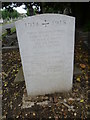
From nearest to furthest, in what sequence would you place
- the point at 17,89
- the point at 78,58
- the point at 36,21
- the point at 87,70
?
the point at 36,21 → the point at 17,89 → the point at 87,70 → the point at 78,58

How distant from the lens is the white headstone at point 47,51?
2.03m

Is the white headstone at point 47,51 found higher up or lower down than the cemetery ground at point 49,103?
higher up

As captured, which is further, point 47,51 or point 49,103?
point 49,103

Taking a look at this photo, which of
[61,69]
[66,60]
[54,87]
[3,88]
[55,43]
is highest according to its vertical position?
[55,43]

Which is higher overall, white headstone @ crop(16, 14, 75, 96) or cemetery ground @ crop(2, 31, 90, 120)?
white headstone @ crop(16, 14, 75, 96)

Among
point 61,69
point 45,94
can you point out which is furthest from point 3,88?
point 61,69

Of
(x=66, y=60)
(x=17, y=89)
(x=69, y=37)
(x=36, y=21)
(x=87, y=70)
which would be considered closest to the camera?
(x=36, y=21)

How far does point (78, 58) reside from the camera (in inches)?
168

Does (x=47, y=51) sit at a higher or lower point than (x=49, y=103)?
higher

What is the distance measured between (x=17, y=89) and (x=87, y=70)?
198 cm

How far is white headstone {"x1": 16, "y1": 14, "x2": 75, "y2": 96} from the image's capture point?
6.64 ft

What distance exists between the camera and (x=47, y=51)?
2232 millimetres

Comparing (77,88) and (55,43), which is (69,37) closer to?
(55,43)

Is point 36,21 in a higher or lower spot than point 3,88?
higher
